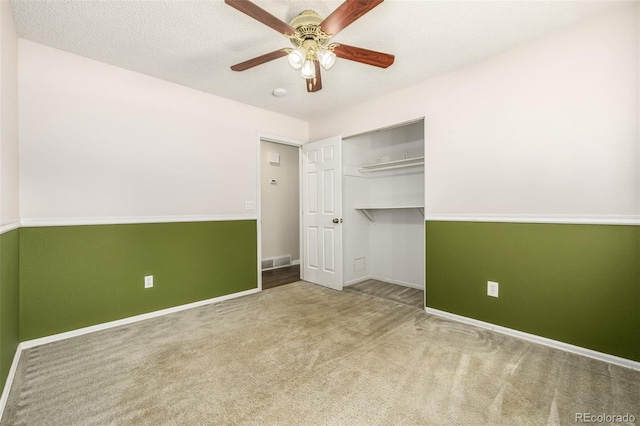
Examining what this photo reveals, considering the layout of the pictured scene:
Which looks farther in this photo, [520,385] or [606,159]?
[606,159]

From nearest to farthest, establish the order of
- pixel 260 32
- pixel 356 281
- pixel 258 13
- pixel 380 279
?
1. pixel 258 13
2. pixel 260 32
3. pixel 356 281
4. pixel 380 279

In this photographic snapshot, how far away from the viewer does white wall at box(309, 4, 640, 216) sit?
1.94m

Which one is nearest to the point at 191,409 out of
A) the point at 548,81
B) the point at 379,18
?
the point at 379,18

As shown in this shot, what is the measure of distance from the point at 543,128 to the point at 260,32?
2414 millimetres

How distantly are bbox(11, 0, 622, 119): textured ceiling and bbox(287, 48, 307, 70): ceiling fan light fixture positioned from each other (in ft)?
0.95

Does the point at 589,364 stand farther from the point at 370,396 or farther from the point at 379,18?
the point at 379,18

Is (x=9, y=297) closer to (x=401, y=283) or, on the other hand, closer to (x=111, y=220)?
(x=111, y=220)

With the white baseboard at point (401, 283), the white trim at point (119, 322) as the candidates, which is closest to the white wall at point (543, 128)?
the white baseboard at point (401, 283)

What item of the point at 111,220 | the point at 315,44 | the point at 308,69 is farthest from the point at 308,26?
the point at 111,220

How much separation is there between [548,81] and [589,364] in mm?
2162

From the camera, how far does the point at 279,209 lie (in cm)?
543

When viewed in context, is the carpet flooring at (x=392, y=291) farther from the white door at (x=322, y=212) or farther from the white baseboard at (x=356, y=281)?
the white door at (x=322, y=212)

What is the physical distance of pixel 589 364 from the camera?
194cm

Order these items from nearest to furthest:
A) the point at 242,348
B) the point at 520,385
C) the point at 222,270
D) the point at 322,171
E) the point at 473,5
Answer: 1. the point at 520,385
2. the point at 473,5
3. the point at 242,348
4. the point at 222,270
5. the point at 322,171
